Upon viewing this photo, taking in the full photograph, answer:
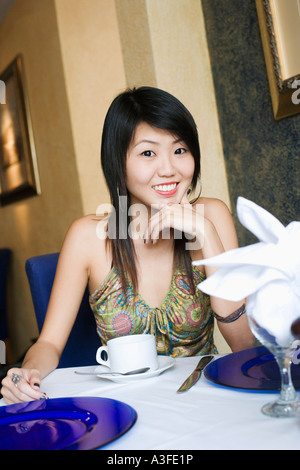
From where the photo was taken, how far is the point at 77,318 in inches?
66.8

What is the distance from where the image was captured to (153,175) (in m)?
1.53

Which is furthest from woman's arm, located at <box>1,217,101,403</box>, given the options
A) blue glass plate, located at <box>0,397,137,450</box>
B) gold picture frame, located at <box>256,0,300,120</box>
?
gold picture frame, located at <box>256,0,300,120</box>

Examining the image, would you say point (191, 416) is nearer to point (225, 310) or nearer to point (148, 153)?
point (225, 310)

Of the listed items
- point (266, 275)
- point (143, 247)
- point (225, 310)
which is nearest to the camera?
point (266, 275)

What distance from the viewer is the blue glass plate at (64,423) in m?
0.66

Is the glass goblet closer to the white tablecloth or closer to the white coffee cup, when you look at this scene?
the white tablecloth

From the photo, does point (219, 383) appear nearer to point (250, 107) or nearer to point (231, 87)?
point (250, 107)

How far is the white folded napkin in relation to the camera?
2.09 ft

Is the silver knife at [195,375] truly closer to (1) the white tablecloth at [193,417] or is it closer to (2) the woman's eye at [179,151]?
(1) the white tablecloth at [193,417]

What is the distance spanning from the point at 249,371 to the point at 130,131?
902 millimetres

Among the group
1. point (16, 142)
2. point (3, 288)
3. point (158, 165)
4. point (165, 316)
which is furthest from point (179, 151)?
point (3, 288)

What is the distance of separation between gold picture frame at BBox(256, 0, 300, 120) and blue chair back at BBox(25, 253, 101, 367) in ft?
3.01

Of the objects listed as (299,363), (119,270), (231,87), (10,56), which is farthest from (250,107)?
(10,56)
